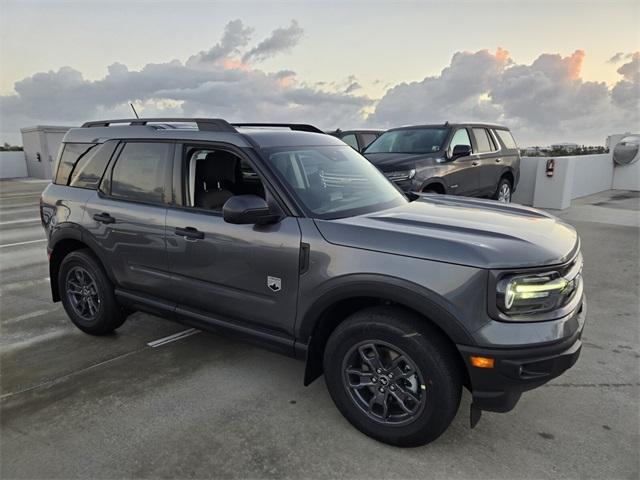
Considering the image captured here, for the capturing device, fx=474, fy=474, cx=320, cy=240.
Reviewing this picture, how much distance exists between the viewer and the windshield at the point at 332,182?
3.15 metres

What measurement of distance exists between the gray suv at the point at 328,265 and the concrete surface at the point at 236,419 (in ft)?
0.79

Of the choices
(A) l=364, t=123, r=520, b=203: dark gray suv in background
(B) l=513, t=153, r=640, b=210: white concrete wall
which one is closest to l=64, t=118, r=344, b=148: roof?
(A) l=364, t=123, r=520, b=203: dark gray suv in background

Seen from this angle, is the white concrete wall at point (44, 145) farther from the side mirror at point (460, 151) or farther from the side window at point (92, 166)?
the side window at point (92, 166)

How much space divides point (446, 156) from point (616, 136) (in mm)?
12303

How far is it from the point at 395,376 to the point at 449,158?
618cm

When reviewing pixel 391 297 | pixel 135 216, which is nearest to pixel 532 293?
pixel 391 297

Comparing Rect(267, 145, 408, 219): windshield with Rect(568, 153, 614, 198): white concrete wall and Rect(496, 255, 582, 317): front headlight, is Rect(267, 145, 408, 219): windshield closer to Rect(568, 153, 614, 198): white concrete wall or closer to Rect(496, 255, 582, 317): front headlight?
Rect(496, 255, 582, 317): front headlight

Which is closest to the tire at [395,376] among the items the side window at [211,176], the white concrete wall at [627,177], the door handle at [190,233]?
the door handle at [190,233]

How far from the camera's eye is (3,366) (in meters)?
3.87

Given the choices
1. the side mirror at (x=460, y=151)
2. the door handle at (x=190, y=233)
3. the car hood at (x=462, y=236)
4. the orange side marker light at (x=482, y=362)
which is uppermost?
the side mirror at (x=460, y=151)

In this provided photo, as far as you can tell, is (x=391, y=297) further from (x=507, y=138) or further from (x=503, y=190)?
(x=507, y=138)

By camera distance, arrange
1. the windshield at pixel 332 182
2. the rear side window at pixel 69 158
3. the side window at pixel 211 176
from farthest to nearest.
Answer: the rear side window at pixel 69 158
the side window at pixel 211 176
the windshield at pixel 332 182

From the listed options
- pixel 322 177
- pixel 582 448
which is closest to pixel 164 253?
pixel 322 177

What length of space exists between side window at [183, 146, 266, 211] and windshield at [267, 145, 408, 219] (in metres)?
0.33
